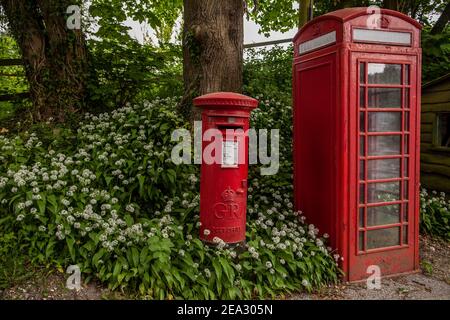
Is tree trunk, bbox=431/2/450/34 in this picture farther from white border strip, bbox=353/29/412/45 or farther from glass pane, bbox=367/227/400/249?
glass pane, bbox=367/227/400/249

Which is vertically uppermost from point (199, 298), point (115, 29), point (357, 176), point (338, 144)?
point (115, 29)

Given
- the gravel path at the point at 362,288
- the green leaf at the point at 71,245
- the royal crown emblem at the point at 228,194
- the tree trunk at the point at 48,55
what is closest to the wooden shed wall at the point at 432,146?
the gravel path at the point at 362,288

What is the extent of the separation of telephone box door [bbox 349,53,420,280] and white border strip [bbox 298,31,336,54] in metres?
0.33

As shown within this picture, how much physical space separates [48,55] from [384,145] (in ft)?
17.2

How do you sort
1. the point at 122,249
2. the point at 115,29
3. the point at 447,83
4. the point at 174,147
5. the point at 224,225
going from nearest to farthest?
the point at 122,249, the point at 224,225, the point at 174,147, the point at 447,83, the point at 115,29

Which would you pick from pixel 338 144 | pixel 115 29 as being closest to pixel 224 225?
pixel 338 144

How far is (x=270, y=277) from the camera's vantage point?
3988mm

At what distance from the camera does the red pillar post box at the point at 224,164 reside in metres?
4.02

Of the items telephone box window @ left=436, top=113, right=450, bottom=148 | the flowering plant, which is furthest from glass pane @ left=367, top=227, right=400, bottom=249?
telephone box window @ left=436, top=113, right=450, bottom=148

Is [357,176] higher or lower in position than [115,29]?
lower

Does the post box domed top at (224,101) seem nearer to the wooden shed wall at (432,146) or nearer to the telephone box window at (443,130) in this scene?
the wooden shed wall at (432,146)
